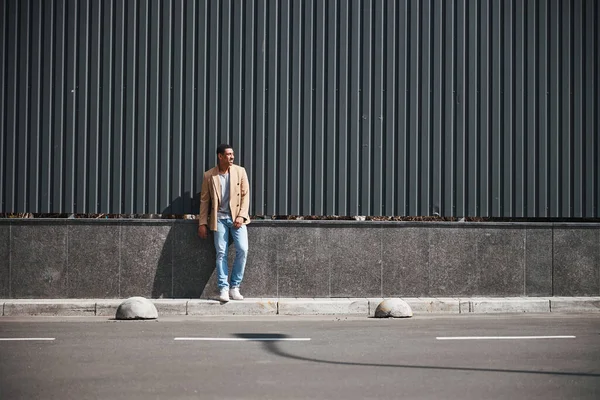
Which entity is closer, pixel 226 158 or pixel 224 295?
pixel 224 295

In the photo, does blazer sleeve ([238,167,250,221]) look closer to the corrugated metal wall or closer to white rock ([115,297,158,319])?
the corrugated metal wall

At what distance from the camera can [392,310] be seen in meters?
A: 11.2

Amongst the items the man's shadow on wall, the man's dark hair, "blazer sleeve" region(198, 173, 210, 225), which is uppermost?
the man's dark hair

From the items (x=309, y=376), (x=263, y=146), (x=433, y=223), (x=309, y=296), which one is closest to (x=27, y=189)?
(x=263, y=146)

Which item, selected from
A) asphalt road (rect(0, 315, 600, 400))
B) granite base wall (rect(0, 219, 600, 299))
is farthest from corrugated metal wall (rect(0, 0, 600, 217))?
asphalt road (rect(0, 315, 600, 400))

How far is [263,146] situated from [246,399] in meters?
7.15

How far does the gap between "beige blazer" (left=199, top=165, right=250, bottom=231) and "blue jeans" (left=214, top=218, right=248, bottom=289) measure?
0.11 meters

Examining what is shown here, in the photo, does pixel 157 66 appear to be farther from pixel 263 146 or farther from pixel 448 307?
pixel 448 307

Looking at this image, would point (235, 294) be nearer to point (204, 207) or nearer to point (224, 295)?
point (224, 295)

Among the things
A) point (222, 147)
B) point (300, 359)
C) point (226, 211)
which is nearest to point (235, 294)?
point (226, 211)

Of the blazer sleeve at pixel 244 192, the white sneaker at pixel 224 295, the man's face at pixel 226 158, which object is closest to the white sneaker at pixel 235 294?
the white sneaker at pixel 224 295

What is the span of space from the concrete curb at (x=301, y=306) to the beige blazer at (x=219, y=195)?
1.12m

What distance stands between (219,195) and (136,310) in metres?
2.08

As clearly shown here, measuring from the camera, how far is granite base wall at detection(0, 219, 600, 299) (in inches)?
485
